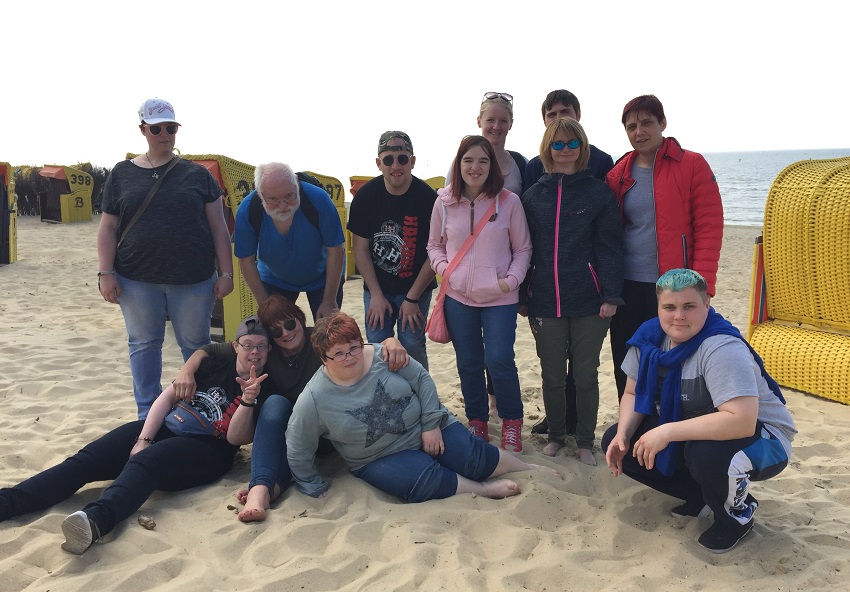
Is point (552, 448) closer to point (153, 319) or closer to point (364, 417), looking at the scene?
point (364, 417)

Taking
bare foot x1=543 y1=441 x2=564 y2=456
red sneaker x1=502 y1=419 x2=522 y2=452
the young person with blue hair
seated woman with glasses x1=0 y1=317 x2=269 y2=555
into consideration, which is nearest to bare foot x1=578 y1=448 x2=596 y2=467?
bare foot x1=543 y1=441 x2=564 y2=456

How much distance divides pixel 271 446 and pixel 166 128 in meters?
1.93

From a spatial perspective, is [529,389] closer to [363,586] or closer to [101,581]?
[363,586]

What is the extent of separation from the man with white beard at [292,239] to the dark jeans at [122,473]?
94 centimetres

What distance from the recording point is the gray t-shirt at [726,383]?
2.58 m

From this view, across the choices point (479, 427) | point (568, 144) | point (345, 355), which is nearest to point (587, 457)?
point (479, 427)

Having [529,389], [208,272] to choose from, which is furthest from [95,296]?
[529,389]

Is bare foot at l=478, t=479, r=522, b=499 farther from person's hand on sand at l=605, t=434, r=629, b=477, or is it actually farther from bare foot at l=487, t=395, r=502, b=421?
bare foot at l=487, t=395, r=502, b=421

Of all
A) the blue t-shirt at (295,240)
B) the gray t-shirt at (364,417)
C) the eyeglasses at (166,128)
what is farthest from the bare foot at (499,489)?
the eyeglasses at (166,128)

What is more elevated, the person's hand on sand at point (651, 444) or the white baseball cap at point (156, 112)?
the white baseball cap at point (156, 112)

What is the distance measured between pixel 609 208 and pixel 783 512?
1701 mm

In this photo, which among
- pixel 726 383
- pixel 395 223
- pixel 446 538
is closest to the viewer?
pixel 726 383

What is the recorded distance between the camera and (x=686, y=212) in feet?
11.2

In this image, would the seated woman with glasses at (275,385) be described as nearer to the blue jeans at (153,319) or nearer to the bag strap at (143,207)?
the blue jeans at (153,319)
